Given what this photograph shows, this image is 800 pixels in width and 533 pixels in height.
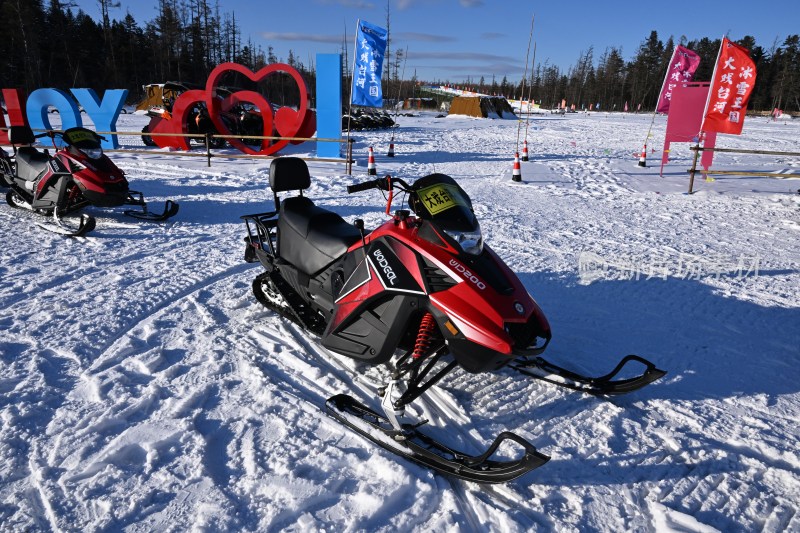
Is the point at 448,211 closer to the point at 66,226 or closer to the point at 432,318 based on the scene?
the point at 432,318

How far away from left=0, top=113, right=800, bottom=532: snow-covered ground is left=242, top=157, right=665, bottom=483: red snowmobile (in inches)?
4.8

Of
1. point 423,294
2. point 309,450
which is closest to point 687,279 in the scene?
point 423,294

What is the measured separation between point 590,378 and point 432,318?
3.76 ft

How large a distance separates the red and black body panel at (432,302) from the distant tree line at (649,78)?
48.0 metres

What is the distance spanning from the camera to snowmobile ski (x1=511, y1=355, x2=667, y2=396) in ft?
9.61

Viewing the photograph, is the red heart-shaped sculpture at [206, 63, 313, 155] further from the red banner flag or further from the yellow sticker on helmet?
the yellow sticker on helmet

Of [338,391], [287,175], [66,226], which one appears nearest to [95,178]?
[66,226]

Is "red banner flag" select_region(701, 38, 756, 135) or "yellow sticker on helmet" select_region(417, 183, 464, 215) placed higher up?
"red banner flag" select_region(701, 38, 756, 135)

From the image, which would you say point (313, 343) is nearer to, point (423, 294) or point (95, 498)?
point (423, 294)

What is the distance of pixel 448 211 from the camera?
8.82ft

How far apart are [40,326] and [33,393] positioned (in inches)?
40.9

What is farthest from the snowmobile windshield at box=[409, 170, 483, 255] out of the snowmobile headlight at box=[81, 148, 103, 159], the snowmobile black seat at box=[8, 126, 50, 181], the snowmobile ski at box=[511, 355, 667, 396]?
the snowmobile black seat at box=[8, 126, 50, 181]

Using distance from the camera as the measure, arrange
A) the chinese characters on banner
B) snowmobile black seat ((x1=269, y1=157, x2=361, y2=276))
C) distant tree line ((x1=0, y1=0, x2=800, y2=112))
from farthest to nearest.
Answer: distant tree line ((x1=0, y1=0, x2=800, y2=112))
the chinese characters on banner
snowmobile black seat ((x1=269, y1=157, x2=361, y2=276))

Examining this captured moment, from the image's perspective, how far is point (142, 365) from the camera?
3.20 metres
